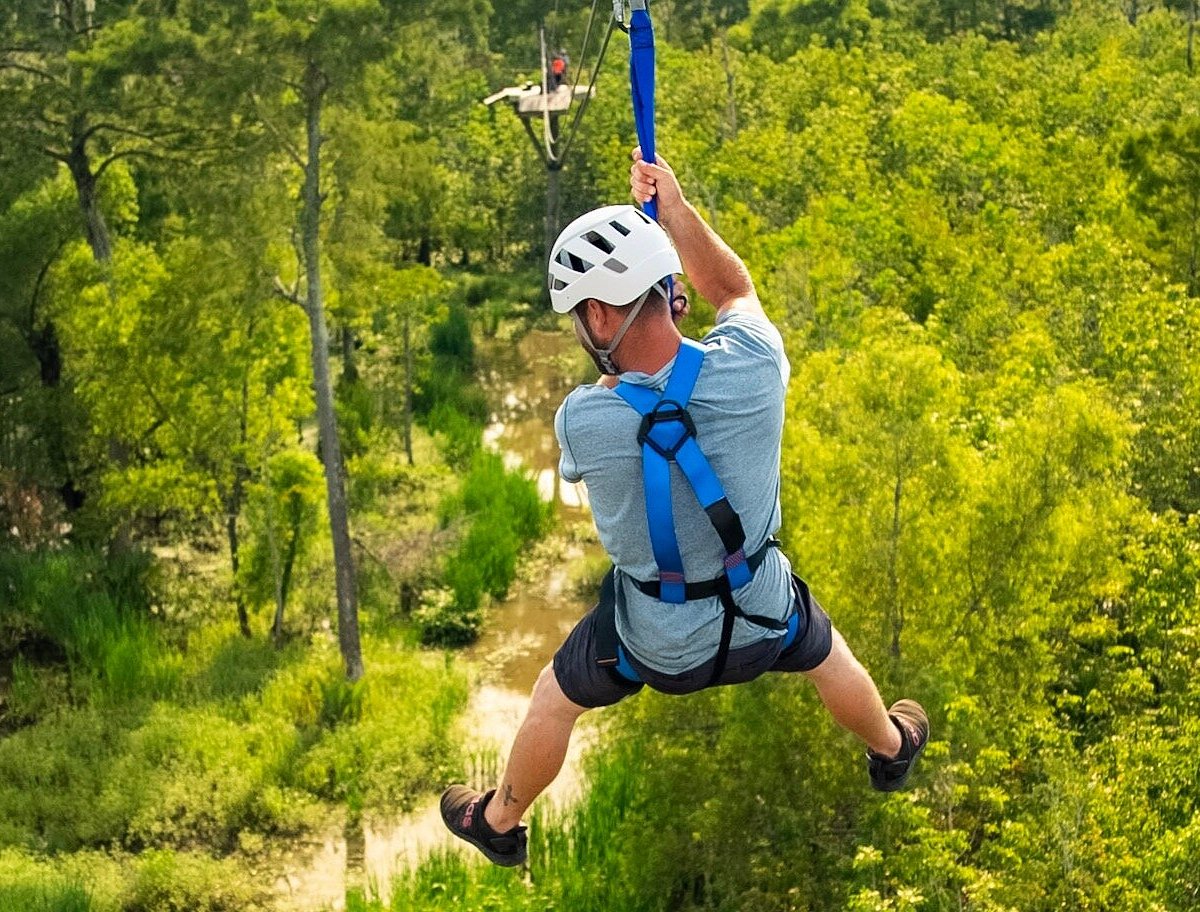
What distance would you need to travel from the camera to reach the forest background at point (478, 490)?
35.3ft

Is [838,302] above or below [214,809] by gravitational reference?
above

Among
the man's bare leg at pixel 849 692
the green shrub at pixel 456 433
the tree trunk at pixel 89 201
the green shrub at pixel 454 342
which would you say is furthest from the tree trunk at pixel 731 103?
the man's bare leg at pixel 849 692

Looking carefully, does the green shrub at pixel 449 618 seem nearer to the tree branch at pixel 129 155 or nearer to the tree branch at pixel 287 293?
the tree branch at pixel 287 293

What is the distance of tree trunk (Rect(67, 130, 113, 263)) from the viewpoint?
63.5ft

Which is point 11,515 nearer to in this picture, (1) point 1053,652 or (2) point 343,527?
(2) point 343,527

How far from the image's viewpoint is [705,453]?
149 inches

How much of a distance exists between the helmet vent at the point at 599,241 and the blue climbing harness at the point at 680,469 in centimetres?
34

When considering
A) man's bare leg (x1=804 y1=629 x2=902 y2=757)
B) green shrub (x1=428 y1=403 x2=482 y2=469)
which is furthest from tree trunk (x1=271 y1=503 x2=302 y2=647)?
man's bare leg (x1=804 y1=629 x2=902 y2=757)

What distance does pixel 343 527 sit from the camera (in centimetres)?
1759

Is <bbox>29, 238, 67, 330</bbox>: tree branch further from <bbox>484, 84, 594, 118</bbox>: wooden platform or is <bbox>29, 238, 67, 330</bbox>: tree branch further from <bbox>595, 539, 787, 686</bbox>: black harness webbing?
<bbox>595, 539, 787, 686</bbox>: black harness webbing

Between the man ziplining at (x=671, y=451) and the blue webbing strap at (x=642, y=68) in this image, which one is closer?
the man ziplining at (x=671, y=451)

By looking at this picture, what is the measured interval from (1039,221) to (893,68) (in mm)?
11609

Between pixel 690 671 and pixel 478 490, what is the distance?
58.3 feet

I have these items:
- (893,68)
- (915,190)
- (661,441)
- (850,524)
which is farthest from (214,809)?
(893,68)
